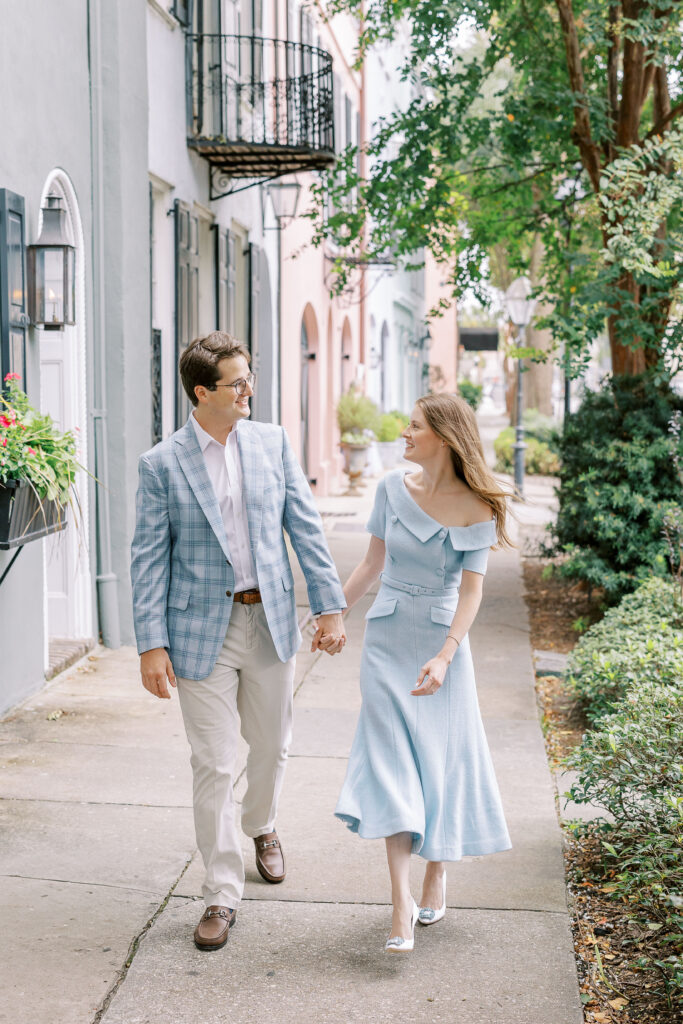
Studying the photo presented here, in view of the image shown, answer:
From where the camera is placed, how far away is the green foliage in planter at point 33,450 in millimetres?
5652

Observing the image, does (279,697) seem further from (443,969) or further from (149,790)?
(149,790)

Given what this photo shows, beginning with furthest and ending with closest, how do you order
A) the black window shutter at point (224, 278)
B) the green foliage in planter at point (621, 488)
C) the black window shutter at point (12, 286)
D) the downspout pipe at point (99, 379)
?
1. the black window shutter at point (224, 278)
2. the green foliage in planter at point (621, 488)
3. the downspout pipe at point (99, 379)
4. the black window shutter at point (12, 286)

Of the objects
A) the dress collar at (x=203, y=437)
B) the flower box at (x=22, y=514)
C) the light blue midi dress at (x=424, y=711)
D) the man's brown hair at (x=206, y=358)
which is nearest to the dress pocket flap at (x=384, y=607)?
the light blue midi dress at (x=424, y=711)

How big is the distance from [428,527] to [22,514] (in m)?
2.52

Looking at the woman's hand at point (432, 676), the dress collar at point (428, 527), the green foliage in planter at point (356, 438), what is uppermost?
the dress collar at point (428, 527)

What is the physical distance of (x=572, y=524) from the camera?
9.50 metres

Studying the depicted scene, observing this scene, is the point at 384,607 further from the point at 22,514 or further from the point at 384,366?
the point at 384,366

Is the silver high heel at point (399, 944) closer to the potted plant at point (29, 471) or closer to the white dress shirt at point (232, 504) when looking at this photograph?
the white dress shirt at point (232, 504)

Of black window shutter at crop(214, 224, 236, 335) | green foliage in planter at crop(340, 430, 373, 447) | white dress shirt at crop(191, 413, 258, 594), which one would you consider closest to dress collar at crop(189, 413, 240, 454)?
white dress shirt at crop(191, 413, 258, 594)

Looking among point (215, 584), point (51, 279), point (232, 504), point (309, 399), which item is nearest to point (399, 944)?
point (215, 584)

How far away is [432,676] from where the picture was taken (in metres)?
3.75

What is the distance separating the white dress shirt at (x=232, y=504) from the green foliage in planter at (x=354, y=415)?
54.4 feet

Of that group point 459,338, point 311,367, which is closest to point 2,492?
point 311,367

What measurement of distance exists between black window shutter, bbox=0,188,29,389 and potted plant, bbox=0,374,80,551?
0.25m
